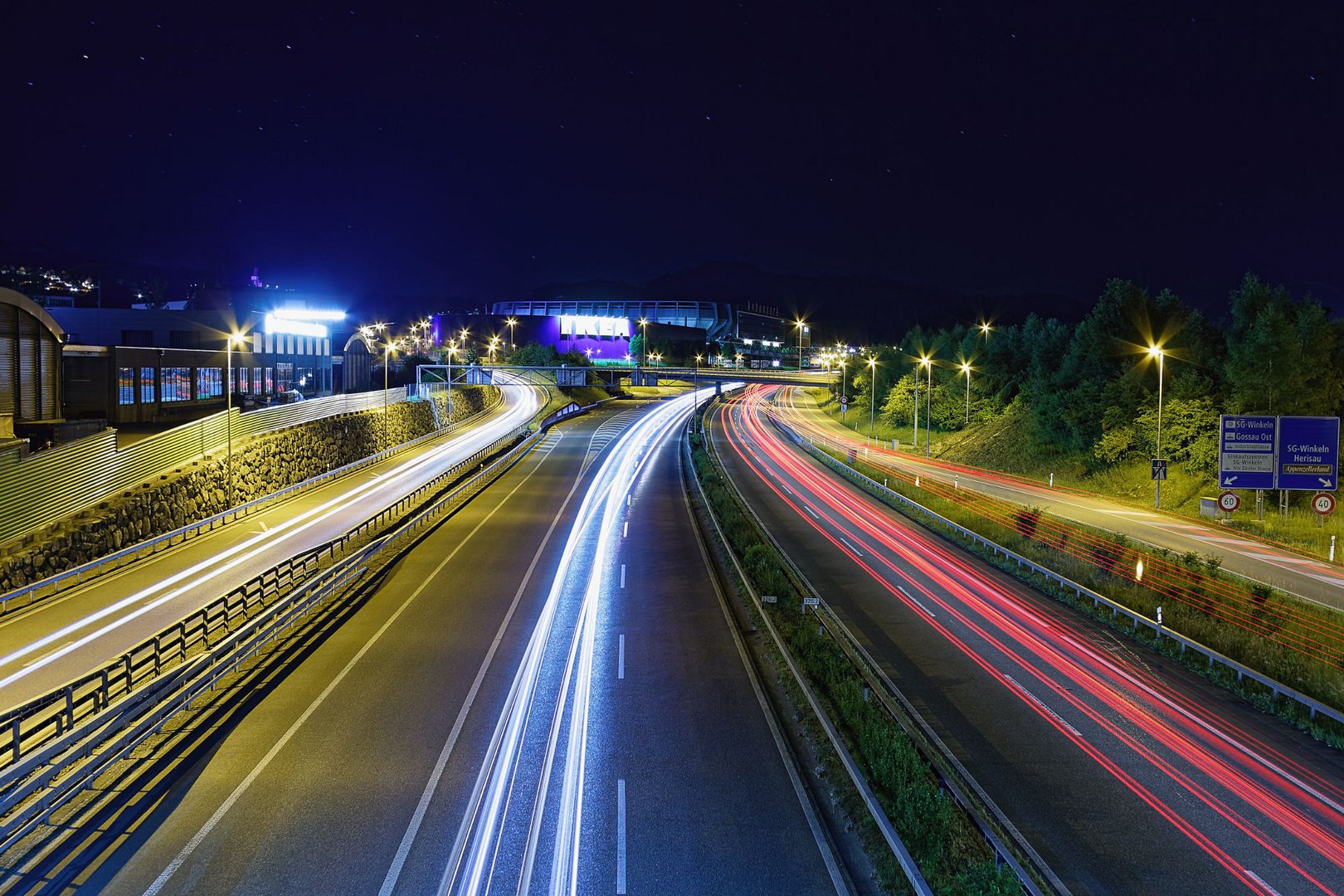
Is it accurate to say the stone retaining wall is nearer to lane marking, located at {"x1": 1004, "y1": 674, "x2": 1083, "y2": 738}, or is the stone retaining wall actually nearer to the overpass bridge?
lane marking, located at {"x1": 1004, "y1": 674, "x2": 1083, "y2": 738}

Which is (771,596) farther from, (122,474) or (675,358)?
(675,358)

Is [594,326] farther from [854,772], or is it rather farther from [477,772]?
[854,772]

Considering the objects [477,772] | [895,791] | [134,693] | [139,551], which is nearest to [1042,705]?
[895,791]

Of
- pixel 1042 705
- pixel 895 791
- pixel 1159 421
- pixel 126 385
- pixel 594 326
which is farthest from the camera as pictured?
pixel 594 326

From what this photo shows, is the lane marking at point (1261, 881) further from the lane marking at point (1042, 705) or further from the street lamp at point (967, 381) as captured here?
the street lamp at point (967, 381)

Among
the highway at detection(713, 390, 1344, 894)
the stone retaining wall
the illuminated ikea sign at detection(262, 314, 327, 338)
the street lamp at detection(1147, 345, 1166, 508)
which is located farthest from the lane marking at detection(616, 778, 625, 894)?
the illuminated ikea sign at detection(262, 314, 327, 338)

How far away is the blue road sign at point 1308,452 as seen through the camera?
30.5 m

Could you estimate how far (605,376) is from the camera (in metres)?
133

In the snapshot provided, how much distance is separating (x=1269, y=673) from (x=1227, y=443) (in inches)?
649

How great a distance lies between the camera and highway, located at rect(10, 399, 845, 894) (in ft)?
34.8

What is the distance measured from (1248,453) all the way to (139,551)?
3841 cm

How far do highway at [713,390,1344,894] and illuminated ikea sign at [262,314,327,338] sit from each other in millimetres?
59510

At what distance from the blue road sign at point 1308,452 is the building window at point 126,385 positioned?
175ft

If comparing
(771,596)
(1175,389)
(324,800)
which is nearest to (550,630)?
(771,596)
